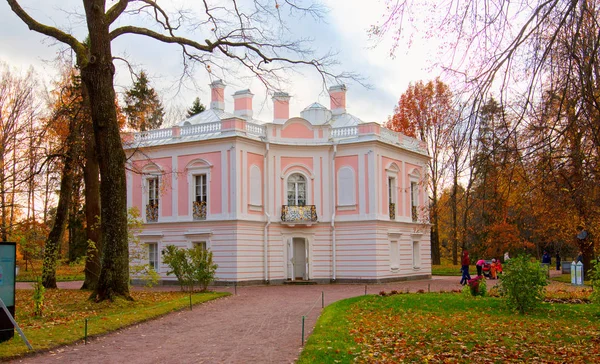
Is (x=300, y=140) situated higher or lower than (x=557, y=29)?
higher

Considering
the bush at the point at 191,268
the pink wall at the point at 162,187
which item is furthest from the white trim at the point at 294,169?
the bush at the point at 191,268

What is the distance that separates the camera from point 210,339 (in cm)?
1168

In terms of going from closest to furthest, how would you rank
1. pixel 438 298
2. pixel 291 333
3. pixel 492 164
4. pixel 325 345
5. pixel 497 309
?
1. pixel 492 164
2. pixel 325 345
3. pixel 291 333
4. pixel 497 309
5. pixel 438 298

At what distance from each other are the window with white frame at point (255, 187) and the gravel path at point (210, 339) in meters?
10.6

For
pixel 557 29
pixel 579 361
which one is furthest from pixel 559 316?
pixel 557 29

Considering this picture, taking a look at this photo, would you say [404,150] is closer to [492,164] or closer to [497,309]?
[497,309]

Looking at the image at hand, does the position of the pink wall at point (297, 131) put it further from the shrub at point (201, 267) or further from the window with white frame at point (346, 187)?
the shrub at point (201, 267)

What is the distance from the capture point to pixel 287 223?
28.5 meters

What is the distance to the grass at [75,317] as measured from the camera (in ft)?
35.4

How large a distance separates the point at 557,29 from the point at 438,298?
513 inches

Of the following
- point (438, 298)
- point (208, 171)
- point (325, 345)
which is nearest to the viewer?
point (325, 345)

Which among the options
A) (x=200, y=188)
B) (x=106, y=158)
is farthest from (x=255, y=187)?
(x=106, y=158)

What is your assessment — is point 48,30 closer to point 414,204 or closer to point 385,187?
point 385,187

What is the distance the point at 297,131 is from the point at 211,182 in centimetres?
485
